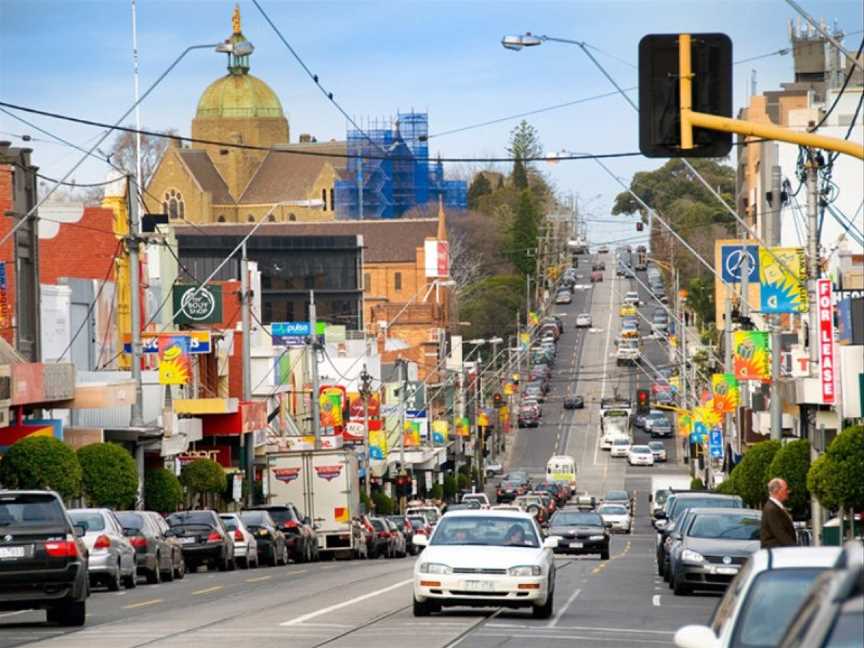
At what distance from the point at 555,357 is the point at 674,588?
430ft

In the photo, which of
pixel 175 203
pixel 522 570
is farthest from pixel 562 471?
pixel 522 570

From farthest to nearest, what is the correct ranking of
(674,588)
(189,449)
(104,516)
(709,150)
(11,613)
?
(189,449)
(104,516)
(674,588)
(11,613)
(709,150)

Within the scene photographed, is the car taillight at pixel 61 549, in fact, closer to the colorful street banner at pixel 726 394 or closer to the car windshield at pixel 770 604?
the car windshield at pixel 770 604

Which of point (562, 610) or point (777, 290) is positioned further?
point (777, 290)

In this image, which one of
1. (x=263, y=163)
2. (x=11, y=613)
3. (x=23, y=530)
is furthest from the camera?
(x=263, y=163)

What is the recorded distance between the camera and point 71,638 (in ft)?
70.9

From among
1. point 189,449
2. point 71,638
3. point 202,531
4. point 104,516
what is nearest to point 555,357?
point 189,449

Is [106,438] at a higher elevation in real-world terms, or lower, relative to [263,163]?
lower

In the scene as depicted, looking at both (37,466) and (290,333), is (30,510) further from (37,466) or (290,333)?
(290,333)

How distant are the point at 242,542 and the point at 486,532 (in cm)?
2164

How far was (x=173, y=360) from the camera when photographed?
2329 inches

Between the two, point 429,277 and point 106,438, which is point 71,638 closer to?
point 106,438

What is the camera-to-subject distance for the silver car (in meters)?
33.2

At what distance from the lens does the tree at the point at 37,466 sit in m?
45.4
